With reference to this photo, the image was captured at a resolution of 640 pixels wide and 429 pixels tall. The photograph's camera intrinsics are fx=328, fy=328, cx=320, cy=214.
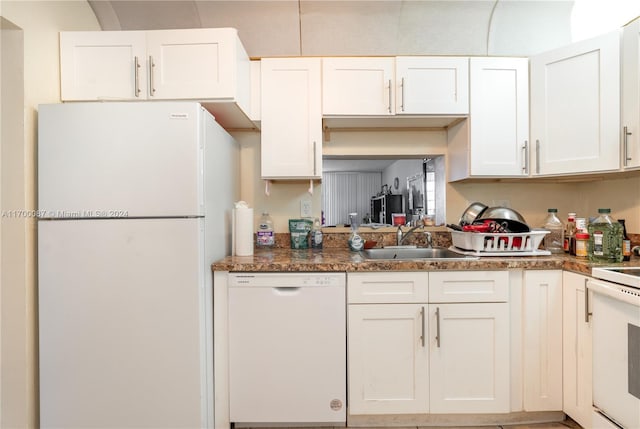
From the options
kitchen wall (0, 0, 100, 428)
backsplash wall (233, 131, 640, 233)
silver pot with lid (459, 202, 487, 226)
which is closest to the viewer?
kitchen wall (0, 0, 100, 428)

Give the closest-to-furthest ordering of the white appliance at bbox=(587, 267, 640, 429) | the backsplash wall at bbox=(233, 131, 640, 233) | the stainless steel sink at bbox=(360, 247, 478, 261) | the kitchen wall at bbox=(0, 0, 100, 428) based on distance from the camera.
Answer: the white appliance at bbox=(587, 267, 640, 429), the kitchen wall at bbox=(0, 0, 100, 428), the stainless steel sink at bbox=(360, 247, 478, 261), the backsplash wall at bbox=(233, 131, 640, 233)

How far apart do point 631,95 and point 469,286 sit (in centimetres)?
126

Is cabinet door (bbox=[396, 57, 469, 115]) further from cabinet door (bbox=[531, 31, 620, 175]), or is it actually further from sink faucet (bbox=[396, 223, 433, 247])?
sink faucet (bbox=[396, 223, 433, 247])

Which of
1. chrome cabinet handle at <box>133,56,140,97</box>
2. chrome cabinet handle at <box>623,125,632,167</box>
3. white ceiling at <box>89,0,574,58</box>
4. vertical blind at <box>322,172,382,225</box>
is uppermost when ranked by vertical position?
white ceiling at <box>89,0,574,58</box>

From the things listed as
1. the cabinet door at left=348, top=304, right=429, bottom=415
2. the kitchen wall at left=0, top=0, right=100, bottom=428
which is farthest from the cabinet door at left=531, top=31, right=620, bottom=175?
the kitchen wall at left=0, top=0, right=100, bottom=428

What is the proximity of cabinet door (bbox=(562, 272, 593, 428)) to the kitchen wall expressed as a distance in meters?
2.56

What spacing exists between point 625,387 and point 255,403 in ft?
5.28

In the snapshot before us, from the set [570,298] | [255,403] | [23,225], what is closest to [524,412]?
[570,298]

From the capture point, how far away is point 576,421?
5.26 feet

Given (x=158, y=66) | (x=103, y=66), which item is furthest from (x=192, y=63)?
(x=103, y=66)

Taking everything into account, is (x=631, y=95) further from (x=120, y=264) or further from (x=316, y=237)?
(x=120, y=264)

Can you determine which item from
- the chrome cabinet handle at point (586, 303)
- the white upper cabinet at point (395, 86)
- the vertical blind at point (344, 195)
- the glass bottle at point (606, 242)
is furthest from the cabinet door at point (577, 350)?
the vertical blind at point (344, 195)

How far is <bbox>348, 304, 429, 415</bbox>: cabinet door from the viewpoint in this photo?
1.64 metres

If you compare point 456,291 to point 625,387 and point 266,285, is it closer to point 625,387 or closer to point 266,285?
point 625,387
